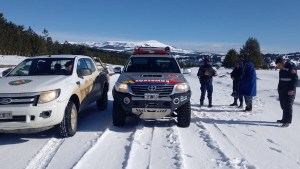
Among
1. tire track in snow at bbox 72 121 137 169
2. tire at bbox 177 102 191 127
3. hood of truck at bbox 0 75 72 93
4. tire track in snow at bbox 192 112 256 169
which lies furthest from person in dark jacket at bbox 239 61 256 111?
hood of truck at bbox 0 75 72 93

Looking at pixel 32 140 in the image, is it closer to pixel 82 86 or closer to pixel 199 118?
pixel 82 86

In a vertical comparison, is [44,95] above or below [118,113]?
above

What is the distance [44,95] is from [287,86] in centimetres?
539

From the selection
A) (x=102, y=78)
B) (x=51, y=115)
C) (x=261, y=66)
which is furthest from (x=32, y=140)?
(x=261, y=66)

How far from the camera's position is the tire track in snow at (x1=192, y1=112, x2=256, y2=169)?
5012 millimetres

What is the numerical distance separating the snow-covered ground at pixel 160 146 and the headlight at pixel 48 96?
0.79 metres

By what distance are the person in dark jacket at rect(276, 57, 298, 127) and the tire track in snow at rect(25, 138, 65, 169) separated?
200 inches

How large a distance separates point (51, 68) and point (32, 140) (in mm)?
1869

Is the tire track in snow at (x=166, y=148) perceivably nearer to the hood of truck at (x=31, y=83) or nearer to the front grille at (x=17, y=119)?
the hood of truck at (x=31, y=83)

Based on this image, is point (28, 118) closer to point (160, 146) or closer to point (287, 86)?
point (160, 146)

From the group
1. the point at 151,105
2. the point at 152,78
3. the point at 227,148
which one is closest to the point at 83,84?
the point at 152,78

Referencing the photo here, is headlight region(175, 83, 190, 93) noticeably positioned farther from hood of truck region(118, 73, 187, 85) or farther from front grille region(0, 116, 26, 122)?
front grille region(0, 116, 26, 122)

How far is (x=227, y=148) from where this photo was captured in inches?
232

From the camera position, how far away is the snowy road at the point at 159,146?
5066 millimetres
